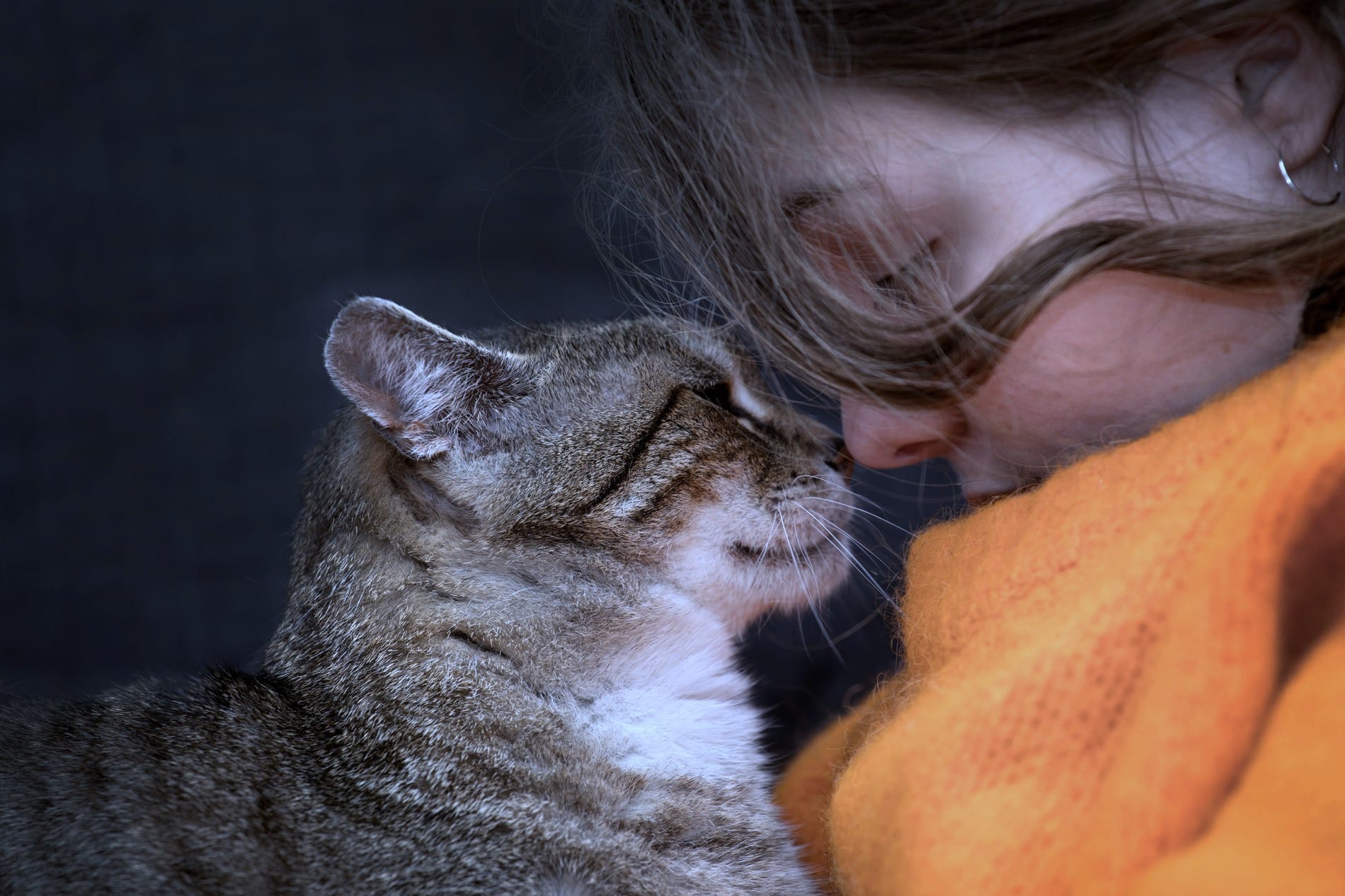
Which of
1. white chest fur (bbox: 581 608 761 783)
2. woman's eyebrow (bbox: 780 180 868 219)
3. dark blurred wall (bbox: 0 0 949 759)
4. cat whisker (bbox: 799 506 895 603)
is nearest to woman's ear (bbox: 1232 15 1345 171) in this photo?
woman's eyebrow (bbox: 780 180 868 219)

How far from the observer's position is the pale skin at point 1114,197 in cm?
107

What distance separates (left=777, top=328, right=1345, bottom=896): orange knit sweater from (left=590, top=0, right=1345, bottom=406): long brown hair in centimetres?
17

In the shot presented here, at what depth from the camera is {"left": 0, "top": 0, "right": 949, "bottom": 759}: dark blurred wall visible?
1.76m

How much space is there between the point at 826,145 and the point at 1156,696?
71cm

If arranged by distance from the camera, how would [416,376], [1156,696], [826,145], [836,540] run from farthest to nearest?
[836,540] → [416,376] → [826,145] → [1156,696]

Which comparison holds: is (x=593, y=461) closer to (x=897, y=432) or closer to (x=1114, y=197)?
(x=897, y=432)

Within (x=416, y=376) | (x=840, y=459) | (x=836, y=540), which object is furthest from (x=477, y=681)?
(x=840, y=459)

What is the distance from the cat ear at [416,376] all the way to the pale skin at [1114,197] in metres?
0.53

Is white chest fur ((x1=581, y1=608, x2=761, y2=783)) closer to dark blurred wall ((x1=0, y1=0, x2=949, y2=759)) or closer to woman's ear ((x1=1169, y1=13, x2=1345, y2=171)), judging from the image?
dark blurred wall ((x1=0, y1=0, x2=949, y2=759))

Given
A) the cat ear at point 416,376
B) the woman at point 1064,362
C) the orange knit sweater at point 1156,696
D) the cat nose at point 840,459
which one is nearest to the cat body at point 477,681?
the cat ear at point 416,376

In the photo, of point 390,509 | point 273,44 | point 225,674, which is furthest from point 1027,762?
point 273,44

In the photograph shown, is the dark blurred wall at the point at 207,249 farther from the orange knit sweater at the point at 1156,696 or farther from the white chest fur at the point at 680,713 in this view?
the orange knit sweater at the point at 1156,696

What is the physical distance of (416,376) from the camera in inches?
52.7

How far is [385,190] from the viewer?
6.39ft
